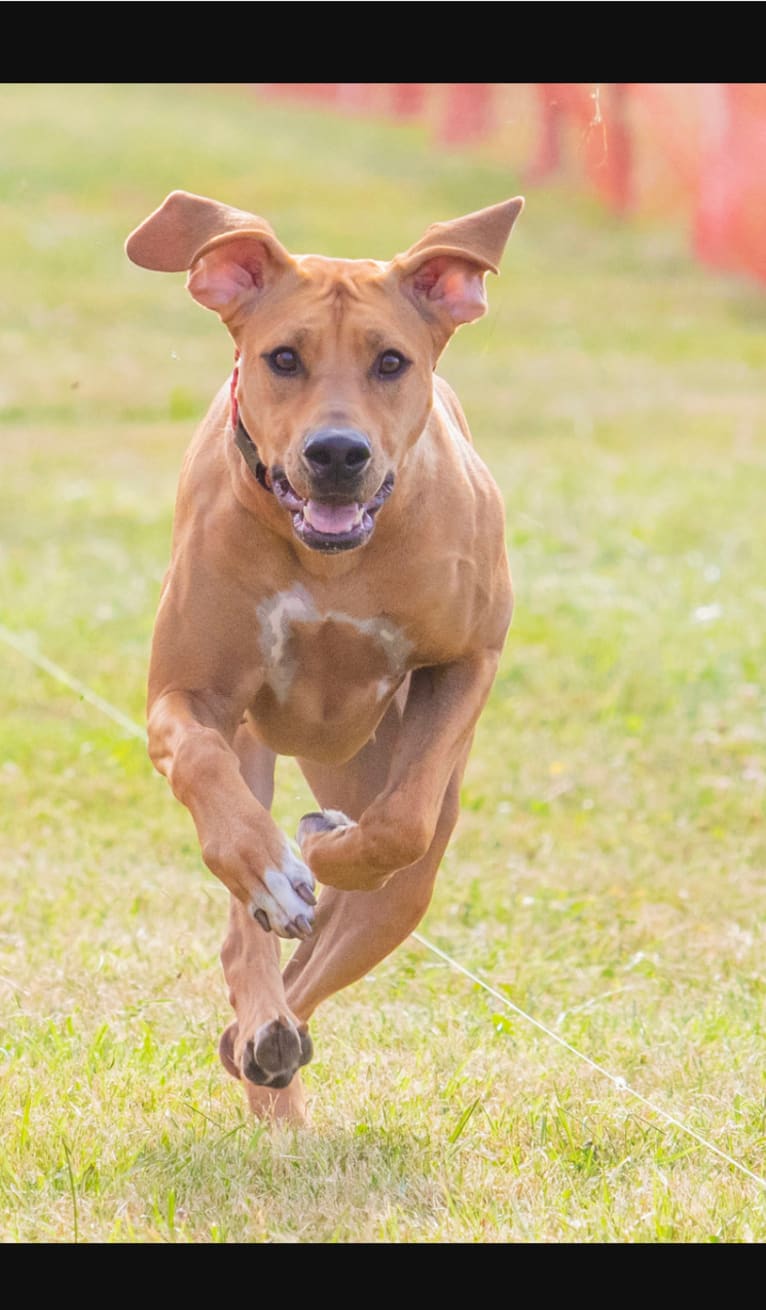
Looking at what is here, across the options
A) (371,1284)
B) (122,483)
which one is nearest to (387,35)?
(371,1284)

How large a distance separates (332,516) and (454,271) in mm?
721

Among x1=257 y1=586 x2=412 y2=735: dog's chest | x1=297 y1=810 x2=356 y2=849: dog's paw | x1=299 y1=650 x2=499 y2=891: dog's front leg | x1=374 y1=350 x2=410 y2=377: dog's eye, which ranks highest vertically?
x1=374 y1=350 x2=410 y2=377: dog's eye

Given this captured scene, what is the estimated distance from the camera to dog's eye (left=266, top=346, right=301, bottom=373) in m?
4.62

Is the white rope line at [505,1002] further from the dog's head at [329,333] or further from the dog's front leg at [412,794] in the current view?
the dog's head at [329,333]

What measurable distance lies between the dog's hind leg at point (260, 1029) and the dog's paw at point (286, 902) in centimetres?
35

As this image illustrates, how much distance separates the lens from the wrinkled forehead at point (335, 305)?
15.1 feet

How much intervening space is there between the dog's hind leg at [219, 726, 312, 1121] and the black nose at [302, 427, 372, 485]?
112cm

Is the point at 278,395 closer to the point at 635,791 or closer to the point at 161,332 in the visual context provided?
the point at 635,791

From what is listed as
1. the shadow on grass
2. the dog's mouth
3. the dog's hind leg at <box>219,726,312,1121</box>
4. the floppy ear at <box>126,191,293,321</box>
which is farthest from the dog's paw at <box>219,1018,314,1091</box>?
the floppy ear at <box>126,191,293,321</box>

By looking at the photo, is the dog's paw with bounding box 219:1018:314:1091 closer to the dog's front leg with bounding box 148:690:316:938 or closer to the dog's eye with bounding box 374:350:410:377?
the dog's front leg with bounding box 148:690:316:938

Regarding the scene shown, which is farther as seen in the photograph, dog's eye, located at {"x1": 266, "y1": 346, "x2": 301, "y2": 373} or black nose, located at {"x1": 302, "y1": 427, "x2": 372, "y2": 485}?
dog's eye, located at {"x1": 266, "y1": 346, "x2": 301, "y2": 373}

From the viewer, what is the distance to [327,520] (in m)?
4.53

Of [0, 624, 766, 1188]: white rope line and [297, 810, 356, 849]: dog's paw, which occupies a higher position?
[297, 810, 356, 849]: dog's paw

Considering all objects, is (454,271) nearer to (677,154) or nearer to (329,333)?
(329,333)
